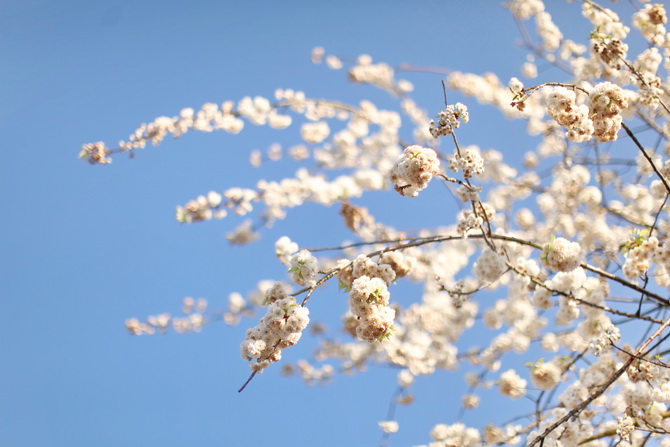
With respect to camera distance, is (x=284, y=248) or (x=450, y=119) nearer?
(x=450, y=119)

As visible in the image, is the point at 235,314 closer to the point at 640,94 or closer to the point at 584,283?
the point at 584,283

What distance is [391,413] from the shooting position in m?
5.32

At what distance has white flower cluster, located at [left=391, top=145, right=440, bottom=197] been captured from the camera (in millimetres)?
2197

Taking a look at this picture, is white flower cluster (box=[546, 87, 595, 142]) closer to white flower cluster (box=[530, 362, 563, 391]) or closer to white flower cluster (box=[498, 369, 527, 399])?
white flower cluster (box=[530, 362, 563, 391])

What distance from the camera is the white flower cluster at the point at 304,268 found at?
7.57 ft

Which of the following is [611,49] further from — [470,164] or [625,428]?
[625,428]

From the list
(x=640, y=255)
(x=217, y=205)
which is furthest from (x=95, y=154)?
(x=640, y=255)

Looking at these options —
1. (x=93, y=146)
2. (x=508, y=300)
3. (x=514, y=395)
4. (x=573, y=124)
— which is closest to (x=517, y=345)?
(x=508, y=300)

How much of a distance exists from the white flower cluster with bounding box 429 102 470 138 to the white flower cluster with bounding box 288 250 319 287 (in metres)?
0.82

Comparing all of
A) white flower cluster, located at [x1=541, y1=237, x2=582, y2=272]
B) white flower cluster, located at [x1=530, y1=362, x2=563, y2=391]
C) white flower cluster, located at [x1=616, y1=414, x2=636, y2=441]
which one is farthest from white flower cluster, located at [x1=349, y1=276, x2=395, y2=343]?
white flower cluster, located at [x1=530, y1=362, x2=563, y2=391]

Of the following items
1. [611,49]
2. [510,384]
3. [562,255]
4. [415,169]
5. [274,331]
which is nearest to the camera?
[274,331]

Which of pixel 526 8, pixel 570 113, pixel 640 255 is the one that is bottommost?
pixel 640 255

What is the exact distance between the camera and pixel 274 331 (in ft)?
6.89

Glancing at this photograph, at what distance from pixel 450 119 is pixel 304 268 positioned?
3.14 feet
